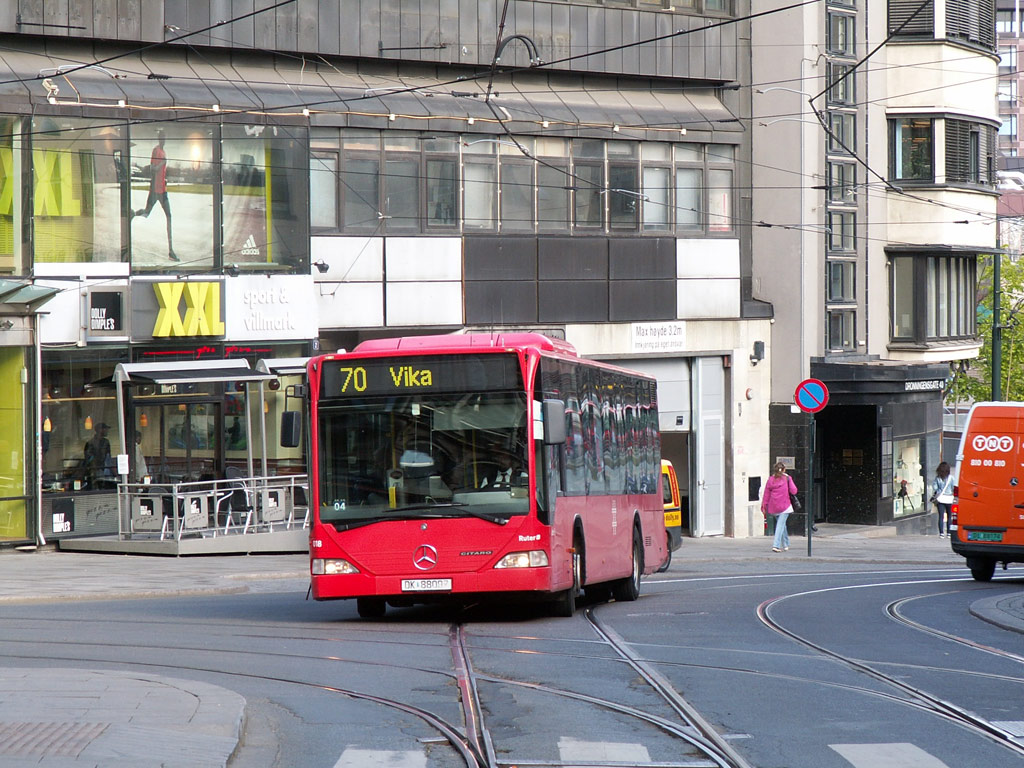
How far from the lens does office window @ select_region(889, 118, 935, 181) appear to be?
39188 millimetres

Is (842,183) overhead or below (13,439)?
overhead

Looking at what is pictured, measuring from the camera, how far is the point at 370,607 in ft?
55.0

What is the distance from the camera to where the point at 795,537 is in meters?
37.6

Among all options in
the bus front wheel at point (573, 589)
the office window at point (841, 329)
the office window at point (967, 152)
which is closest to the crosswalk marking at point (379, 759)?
the bus front wheel at point (573, 589)

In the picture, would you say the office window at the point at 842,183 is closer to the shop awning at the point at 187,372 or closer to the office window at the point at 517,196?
the office window at the point at 517,196

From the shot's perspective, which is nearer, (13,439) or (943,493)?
(13,439)

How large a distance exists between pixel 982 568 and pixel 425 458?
10.6 meters

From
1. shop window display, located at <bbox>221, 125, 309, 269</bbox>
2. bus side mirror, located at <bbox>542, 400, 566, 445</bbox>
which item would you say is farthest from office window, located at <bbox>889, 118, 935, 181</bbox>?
bus side mirror, located at <bbox>542, 400, 566, 445</bbox>

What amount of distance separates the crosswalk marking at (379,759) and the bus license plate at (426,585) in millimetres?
6493

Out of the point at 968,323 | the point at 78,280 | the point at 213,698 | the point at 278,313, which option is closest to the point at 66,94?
the point at 78,280

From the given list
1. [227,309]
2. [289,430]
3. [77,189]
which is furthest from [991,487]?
[77,189]

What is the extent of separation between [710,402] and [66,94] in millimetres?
16369

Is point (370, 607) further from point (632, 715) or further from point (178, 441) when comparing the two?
point (178, 441)

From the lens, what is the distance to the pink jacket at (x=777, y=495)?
1220 inches
